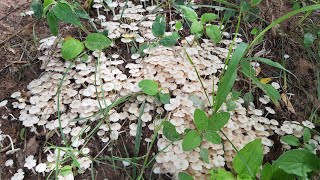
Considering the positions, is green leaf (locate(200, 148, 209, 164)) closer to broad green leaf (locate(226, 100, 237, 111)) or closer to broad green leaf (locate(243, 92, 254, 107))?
broad green leaf (locate(226, 100, 237, 111))

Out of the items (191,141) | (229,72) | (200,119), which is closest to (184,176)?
(191,141)

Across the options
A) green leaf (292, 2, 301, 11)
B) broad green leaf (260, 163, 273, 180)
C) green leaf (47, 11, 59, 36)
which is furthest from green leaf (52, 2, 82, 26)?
green leaf (292, 2, 301, 11)

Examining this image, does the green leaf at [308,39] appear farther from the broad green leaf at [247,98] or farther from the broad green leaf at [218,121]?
the broad green leaf at [218,121]

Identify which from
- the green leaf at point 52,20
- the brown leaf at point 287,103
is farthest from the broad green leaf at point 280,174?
the green leaf at point 52,20

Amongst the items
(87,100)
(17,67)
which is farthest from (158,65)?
(17,67)

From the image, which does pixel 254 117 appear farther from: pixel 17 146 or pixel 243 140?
pixel 17 146

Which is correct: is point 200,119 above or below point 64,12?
below

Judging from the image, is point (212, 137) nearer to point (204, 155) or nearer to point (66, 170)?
point (204, 155)
